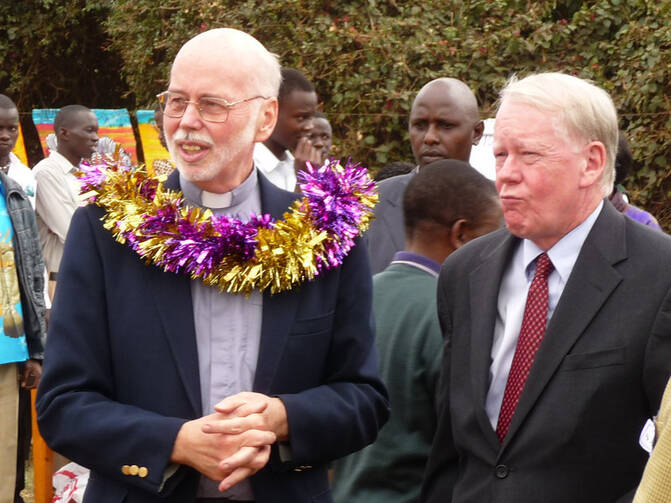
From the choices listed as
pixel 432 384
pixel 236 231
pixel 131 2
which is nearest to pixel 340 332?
pixel 236 231

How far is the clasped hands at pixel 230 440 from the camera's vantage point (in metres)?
2.86

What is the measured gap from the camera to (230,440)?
287cm

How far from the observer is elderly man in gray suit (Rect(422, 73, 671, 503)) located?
2979 millimetres

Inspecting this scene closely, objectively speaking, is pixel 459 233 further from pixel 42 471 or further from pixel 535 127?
pixel 42 471

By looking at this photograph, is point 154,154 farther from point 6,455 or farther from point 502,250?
point 502,250

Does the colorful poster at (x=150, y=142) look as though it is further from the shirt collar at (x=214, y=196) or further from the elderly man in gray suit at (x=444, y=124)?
the shirt collar at (x=214, y=196)

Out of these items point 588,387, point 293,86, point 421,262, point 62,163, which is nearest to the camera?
point 588,387

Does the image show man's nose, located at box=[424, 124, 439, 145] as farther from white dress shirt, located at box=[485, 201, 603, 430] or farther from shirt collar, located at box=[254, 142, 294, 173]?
white dress shirt, located at box=[485, 201, 603, 430]

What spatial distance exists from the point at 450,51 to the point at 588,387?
27.3 ft

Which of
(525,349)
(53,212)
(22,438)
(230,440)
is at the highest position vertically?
(525,349)

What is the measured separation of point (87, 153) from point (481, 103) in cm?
390

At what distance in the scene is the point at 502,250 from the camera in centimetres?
339

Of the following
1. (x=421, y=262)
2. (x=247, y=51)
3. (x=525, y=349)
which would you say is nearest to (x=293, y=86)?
(x=421, y=262)

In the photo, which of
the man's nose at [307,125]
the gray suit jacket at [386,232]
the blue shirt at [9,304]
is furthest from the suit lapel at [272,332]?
the man's nose at [307,125]
